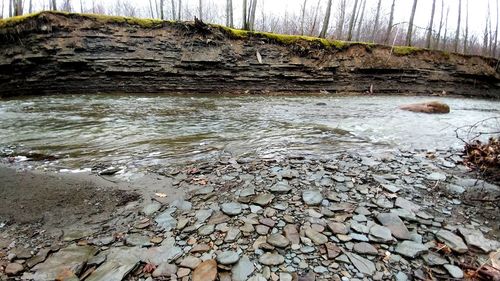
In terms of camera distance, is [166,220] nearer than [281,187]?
Yes

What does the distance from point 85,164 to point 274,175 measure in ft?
8.46

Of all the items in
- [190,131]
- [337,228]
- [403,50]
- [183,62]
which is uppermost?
[403,50]

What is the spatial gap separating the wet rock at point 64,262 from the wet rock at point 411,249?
229 cm

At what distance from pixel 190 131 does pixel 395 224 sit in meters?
4.28

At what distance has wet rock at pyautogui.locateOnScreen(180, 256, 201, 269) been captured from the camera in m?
1.98

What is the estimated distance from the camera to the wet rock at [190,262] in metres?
1.98

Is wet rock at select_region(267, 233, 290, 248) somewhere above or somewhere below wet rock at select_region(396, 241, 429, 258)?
above

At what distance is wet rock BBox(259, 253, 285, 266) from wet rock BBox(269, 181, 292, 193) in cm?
95

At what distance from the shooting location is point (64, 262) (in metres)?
2.01

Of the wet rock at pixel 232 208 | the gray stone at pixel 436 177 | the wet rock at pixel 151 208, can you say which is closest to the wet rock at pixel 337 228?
the wet rock at pixel 232 208

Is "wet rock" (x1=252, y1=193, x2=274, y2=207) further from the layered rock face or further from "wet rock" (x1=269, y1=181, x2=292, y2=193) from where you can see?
the layered rock face

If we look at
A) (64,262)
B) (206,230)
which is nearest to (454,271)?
(206,230)

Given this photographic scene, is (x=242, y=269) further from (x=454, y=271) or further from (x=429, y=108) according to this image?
(x=429, y=108)

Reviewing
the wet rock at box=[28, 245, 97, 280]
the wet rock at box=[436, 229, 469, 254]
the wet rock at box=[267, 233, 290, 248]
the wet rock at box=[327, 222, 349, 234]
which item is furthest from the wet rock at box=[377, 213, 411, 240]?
the wet rock at box=[28, 245, 97, 280]
